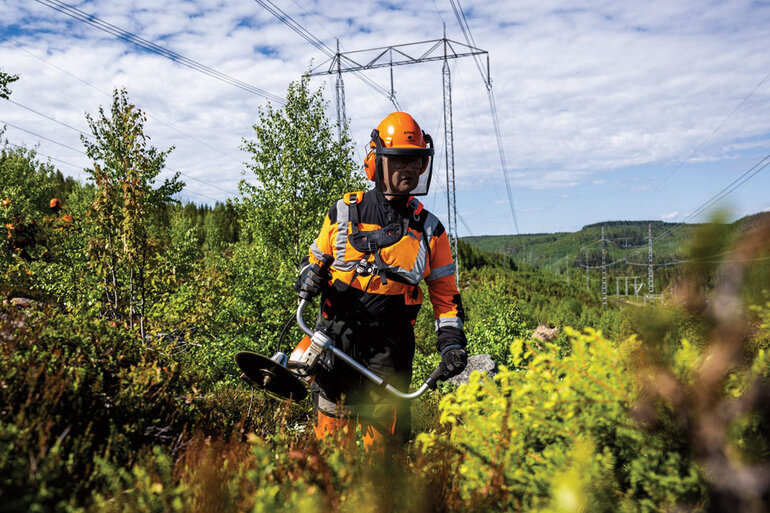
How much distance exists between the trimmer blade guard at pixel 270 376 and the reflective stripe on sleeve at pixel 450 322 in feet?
3.70

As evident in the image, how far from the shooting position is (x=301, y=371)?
10.6 feet

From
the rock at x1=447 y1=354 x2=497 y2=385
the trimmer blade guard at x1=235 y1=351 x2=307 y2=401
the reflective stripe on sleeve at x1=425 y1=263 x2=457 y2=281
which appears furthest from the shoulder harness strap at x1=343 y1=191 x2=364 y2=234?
the rock at x1=447 y1=354 x2=497 y2=385

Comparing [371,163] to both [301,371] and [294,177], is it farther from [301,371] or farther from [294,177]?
[294,177]

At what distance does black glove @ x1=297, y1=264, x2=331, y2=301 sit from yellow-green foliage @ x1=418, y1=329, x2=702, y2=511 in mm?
1541

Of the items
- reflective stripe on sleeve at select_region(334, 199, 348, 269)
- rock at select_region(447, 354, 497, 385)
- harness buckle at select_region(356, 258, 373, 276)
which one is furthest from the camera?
rock at select_region(447, 354, 497, 385)

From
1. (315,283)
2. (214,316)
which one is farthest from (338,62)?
(315,283)

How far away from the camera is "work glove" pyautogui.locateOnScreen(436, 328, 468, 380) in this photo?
127 inches

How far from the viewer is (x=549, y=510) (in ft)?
4.72

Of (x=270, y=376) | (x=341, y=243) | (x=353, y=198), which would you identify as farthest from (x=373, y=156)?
(x=270, y=376)

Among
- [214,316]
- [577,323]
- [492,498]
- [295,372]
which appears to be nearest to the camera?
[492,498]

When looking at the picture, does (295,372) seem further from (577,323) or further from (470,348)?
(577,323)

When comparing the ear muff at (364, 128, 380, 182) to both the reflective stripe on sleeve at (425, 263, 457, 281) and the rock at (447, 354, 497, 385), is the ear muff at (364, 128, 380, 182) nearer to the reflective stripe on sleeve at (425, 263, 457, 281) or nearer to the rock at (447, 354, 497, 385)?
the reflective stripe on sleeve at (425, 263, 457, 281)

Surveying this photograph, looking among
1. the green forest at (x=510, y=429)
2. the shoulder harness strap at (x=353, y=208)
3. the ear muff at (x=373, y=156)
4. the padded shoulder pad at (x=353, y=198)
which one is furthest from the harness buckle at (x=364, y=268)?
the green forest at (x=510, y=429)

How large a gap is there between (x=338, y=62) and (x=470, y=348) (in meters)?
26.3
